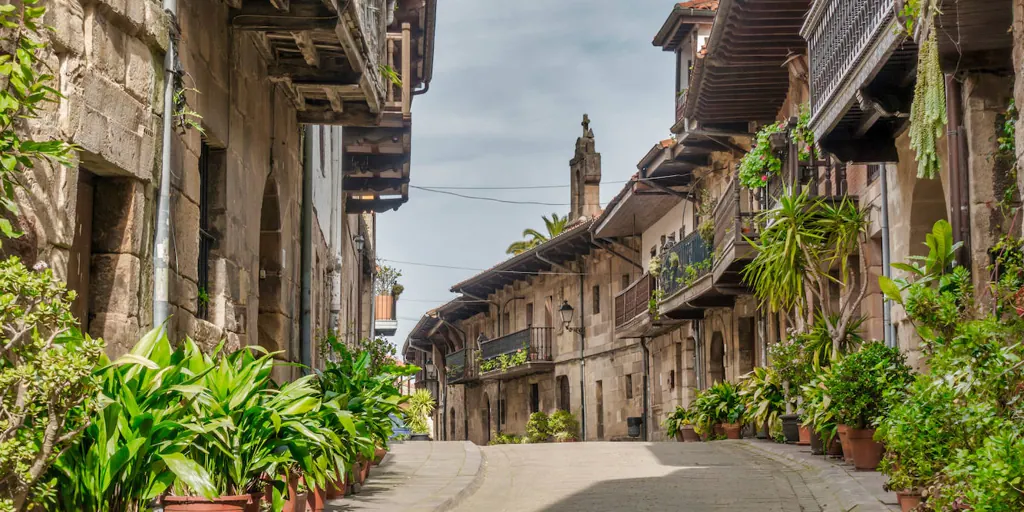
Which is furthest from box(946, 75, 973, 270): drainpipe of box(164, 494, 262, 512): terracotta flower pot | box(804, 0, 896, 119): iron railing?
box(164, 494, 262, 512): terracotta flower pot

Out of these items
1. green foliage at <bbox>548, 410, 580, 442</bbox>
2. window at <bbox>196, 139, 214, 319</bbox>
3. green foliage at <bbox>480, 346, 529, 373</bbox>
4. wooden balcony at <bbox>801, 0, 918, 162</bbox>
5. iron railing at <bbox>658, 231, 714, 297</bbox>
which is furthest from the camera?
green foliage at <bbox>480, 346, 529, 373</bbox>

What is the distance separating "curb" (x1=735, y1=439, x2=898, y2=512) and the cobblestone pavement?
0.02m

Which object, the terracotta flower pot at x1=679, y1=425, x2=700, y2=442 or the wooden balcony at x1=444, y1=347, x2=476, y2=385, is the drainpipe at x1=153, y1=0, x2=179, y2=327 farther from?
the wooden balcony at x1=444, y1=347, x2=476, y2=385

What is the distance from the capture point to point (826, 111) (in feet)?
45.8

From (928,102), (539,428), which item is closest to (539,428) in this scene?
(539,428)

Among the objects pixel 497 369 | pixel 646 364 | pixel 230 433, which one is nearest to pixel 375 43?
pixel 230 433

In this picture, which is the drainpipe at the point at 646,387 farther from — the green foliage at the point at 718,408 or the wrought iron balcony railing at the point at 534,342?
the green foliage at the point at 718,408

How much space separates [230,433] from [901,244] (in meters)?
10.1

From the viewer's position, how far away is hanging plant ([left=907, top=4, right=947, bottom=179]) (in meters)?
9.16

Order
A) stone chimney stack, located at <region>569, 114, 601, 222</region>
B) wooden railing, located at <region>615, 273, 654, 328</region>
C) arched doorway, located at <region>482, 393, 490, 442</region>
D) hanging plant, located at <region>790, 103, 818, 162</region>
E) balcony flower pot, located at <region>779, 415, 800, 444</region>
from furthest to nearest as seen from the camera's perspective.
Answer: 1. arched doorway, located at <region>482, 393, 490, 442</region>
2. stone chimney stack, located at <region>569, 114, 601, 222</region>
3. wooden railing, located at <region>615, 273, 654, 328</region>
4. hanging plant, located at <region>790, 103, 818, 162</region>
5. balcony flower pot, located at <region>779, 415, 800, 444</region>

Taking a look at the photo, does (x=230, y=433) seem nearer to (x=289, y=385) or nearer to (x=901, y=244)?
(x=289, y=385)

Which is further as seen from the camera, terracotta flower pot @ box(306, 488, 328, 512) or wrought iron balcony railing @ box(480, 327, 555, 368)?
wrought iron balcony railing @ box(480, 327, 555, 368)

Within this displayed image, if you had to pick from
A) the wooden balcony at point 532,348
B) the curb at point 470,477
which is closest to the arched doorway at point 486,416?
the wooden balcony at point 532,348

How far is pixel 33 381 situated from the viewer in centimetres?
531
